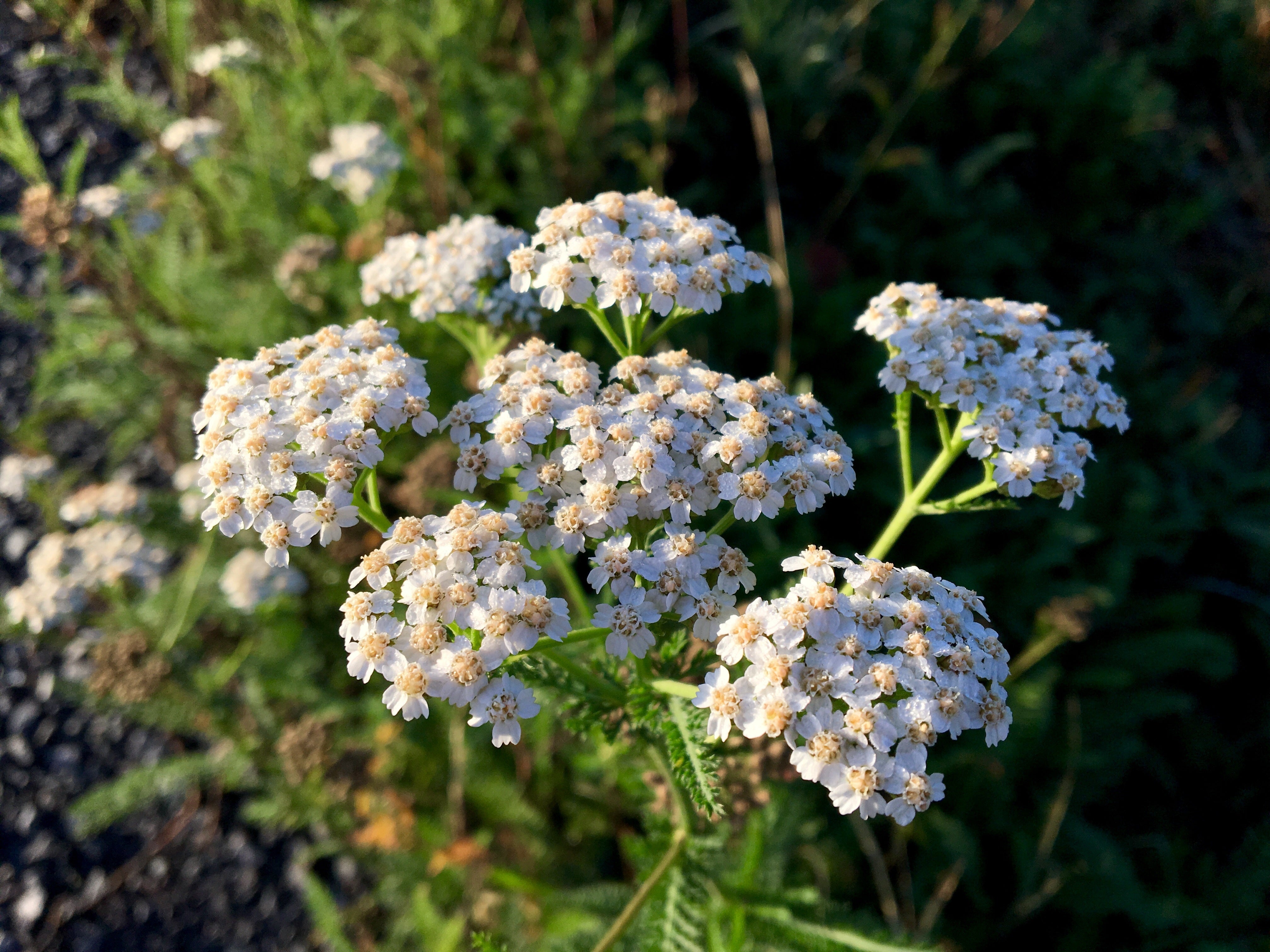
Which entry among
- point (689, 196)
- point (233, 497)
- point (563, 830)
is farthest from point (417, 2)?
point (563, 830)

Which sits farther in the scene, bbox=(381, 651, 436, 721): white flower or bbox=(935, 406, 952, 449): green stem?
bbox=(935, 406, 952, 449): green stem

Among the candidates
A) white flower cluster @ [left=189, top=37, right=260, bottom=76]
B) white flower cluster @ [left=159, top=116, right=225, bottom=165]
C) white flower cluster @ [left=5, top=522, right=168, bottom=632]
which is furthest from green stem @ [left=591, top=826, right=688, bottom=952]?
white flower cluster @ [left=189, top=37, right=260, bottom=76]

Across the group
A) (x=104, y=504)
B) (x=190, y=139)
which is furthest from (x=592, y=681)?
(x=190, y=139)

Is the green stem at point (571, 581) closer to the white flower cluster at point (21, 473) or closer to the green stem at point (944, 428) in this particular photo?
the green stem at point (944, 428)

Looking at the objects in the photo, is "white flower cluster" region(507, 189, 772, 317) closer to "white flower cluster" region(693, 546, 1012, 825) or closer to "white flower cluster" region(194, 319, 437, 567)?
"white flower cluster" region(194, 319, 437, 567)

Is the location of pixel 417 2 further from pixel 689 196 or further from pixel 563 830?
pixel 563 830

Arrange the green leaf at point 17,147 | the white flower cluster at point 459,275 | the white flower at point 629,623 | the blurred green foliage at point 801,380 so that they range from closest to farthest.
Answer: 1. the white flower at point 629,623
2. the white flower cluster at point 459,275
3. the green leaf at point 17,147
4. the blurred green foliage at point 801,380

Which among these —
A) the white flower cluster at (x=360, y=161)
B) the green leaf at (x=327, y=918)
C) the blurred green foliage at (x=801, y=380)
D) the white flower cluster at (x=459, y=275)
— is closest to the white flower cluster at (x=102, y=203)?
the blurred green foliage at (x=801, y=380)
